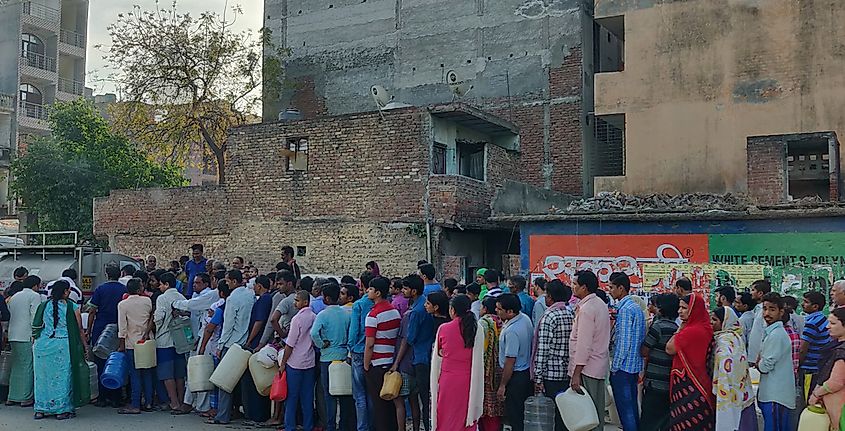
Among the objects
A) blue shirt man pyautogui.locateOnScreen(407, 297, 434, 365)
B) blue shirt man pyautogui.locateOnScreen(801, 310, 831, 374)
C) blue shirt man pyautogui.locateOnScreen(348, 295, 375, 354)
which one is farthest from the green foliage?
blue shirt man pyautogui.locateOnScreen(801, 310, 831, 374)

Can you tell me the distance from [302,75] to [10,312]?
704 inches

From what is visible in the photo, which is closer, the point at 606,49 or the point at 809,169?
the point at 809,169

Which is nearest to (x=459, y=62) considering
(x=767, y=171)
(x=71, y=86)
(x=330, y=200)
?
(x=330, y=200)

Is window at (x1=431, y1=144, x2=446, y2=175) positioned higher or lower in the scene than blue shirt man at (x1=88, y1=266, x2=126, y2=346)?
higher

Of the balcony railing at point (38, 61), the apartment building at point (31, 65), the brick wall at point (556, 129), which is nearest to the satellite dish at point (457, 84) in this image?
the brick wall at point (556, 129)

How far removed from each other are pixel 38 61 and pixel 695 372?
3751cm

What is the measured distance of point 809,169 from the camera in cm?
1697

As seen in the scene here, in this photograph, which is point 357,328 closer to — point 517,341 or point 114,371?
point 517,341

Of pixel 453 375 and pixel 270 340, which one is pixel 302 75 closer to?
pixel 270 340

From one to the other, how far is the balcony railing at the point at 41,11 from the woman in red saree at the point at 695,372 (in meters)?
37.2

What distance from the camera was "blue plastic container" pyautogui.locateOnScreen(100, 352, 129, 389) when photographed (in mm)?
9273

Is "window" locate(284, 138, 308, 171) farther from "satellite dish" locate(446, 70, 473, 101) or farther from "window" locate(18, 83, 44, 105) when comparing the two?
"window" locate(18, 83, 44, 105)

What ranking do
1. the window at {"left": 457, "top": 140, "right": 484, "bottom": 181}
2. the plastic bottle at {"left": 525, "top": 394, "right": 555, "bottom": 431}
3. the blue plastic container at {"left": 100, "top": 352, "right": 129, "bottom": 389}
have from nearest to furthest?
the plastic bottle at {"left": 525, "top": 394, "right": 555, "bottom": 431}
the blue plastic container at {"left": 100, "top": 352, "right": 129, "bottom": 389}
the window at {"left": 457, "top": 140, "right": 484, "bottom": 181}

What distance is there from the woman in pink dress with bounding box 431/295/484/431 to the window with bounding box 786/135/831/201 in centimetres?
1251
